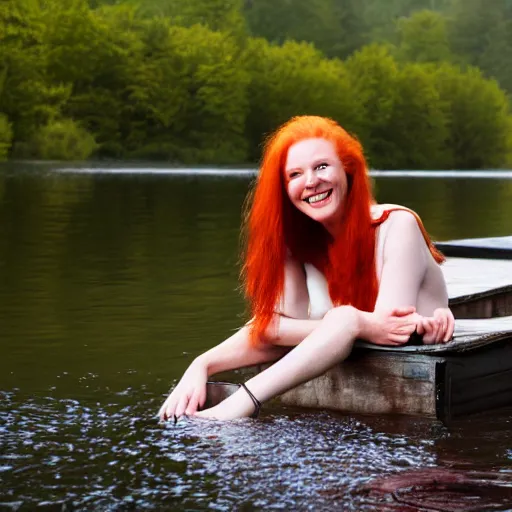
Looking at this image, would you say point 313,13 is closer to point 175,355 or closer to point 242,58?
point 242,58

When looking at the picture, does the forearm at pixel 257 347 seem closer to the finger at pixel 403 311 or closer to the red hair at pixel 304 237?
the red hair at pixel 304 237

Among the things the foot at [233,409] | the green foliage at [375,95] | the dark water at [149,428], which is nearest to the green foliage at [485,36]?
the green foliage at [375,95]

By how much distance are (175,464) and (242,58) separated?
91.4 meters

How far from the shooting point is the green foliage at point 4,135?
205 ft

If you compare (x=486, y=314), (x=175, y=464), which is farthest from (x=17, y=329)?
(x=175, y=464)

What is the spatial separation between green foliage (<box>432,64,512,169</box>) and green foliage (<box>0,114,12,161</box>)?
150 feet

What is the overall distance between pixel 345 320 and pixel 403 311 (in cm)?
23

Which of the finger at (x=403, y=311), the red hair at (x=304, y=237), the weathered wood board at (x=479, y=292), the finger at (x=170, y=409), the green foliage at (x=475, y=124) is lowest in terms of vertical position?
the finger at (x=170, y=409)

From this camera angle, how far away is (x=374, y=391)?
591cm

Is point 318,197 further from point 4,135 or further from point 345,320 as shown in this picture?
point 4,135

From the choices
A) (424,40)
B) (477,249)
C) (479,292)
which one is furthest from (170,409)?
(424,40)

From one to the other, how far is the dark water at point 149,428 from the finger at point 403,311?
46cm

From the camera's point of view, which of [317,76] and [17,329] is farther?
[317,76]

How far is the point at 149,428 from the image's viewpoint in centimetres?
554
